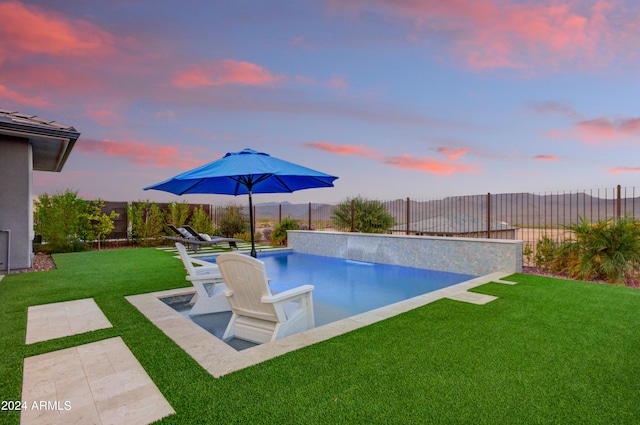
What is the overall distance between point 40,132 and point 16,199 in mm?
1894

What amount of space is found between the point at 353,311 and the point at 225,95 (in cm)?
964

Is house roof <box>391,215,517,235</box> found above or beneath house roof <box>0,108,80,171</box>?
beneath

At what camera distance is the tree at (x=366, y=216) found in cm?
1367

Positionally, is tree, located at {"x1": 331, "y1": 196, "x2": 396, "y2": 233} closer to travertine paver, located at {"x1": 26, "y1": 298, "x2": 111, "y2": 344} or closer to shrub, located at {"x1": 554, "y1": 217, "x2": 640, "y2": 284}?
shrub, located at {"x1": 554, "y1": 217, "x2": 640, "y2": 284}

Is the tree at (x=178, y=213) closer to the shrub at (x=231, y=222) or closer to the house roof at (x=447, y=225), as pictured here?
the shrub at (x=231, y=222)

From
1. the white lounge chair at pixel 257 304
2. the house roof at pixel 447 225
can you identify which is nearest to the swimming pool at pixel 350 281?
the white lounge chair at pixel 257 304

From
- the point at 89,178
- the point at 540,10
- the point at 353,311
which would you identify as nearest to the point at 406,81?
the point at 540,10

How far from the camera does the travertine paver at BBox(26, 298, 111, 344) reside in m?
3.63

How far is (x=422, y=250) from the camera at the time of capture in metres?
9.79

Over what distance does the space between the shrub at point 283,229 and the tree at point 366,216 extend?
269 cm

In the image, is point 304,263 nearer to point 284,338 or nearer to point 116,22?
point 284,338

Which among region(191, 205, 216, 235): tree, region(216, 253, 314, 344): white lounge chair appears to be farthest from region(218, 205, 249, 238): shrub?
region(216, 253, 314, 344): white lounge chair

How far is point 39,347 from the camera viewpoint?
3.21 meters

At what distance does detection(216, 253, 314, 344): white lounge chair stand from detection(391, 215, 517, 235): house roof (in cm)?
856
